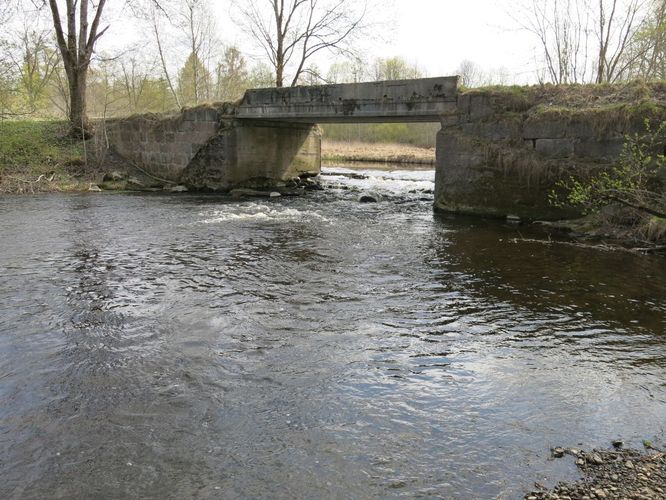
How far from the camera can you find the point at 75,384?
460 centimetres

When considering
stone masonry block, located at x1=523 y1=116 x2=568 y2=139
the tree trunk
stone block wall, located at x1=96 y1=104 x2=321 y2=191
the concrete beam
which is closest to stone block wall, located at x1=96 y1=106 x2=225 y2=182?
stone block wall, located at x1=96 y1=104 x2=321 y2=191

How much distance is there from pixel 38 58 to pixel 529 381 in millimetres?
28527

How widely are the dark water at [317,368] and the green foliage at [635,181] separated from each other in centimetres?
135

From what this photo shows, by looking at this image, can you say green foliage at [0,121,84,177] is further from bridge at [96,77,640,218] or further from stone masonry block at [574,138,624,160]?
stone masonry block at [574,138,624,160]

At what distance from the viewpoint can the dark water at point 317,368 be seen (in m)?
3.50

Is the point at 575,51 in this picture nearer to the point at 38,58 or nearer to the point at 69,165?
the point at 69,165

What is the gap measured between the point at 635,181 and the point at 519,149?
289 centimetres

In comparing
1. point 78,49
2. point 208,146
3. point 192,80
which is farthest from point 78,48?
point 192,80

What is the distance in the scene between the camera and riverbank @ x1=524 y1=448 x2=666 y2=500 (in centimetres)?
319

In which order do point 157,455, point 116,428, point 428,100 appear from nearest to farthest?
point 157,455, point 116,428, point 428,100

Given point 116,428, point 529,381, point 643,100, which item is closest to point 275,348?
point 116,428

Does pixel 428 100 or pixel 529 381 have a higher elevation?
pixel 428 100

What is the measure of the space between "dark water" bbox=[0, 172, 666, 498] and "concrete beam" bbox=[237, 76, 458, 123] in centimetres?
605

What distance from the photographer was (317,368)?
5.00 meters
